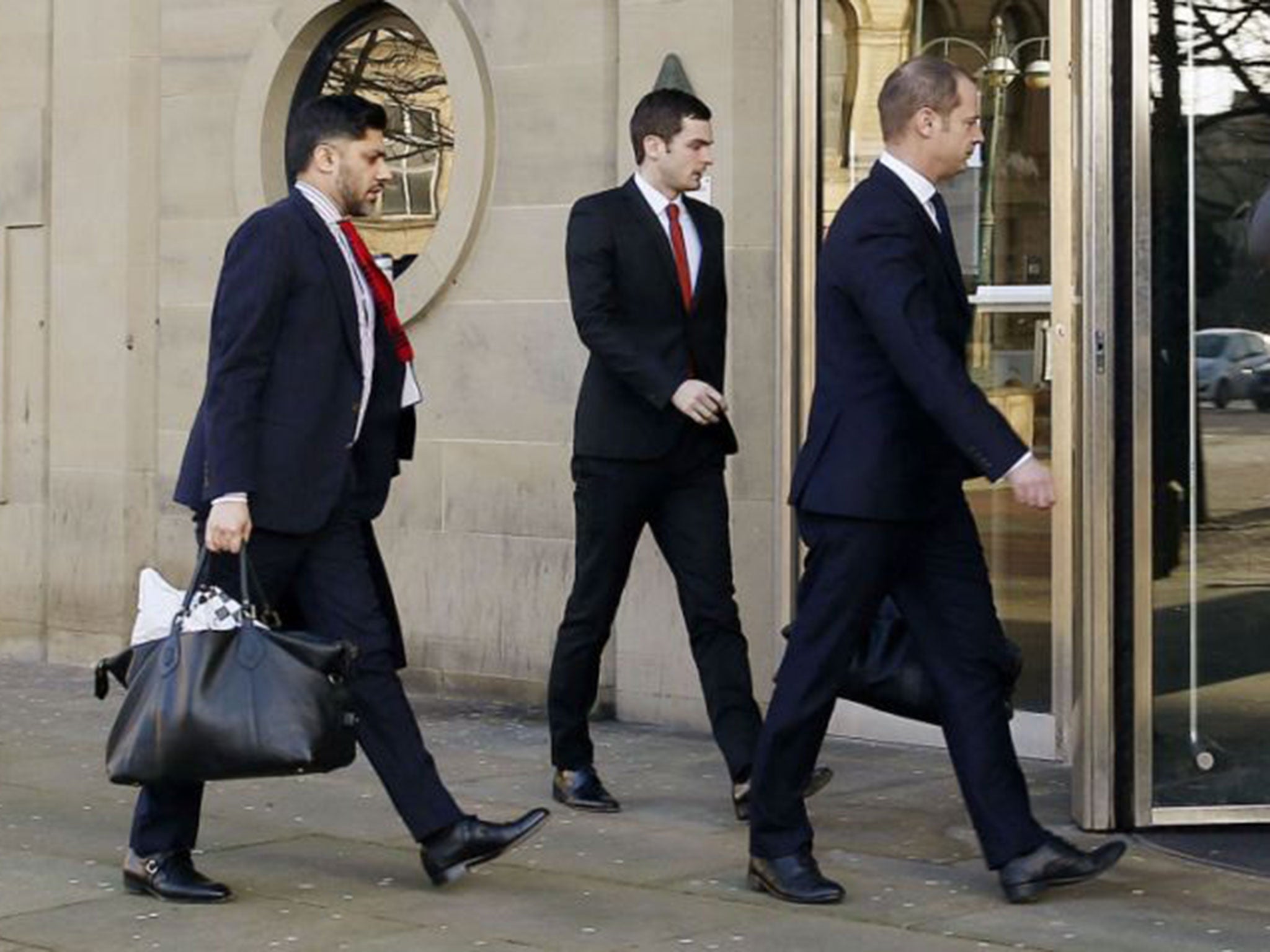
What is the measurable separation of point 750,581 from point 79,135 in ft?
12.8

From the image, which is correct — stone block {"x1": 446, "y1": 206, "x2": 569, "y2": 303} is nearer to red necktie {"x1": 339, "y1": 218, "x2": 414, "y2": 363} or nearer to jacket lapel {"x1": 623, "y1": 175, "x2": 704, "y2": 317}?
jacket lapel {"x1": 623, "y1": 175, "x2": 704, "y2": 317}

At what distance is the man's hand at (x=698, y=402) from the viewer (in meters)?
7.56

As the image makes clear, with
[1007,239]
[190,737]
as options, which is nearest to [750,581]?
[1007,239]

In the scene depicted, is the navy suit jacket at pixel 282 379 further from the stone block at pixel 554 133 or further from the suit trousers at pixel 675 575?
the stone block at pixel 554 133

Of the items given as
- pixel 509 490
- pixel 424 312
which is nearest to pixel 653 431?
pixel 509 490

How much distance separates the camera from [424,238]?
10703 mm

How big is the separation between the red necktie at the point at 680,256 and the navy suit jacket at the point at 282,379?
1355 mm

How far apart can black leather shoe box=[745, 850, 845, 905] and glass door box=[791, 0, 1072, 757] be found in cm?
222

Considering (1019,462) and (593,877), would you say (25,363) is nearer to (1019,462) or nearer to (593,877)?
(593,877)

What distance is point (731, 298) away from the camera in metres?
9.45

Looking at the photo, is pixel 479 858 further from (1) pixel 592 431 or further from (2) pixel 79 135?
(2) pixel 79 135

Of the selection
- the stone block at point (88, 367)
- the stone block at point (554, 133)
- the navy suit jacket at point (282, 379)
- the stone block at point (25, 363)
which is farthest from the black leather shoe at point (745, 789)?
the stone block at point (25, 363)

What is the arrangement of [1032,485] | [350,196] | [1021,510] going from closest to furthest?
[1032,485], [350,196], [1021,510]

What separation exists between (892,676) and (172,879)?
5.95 ft
